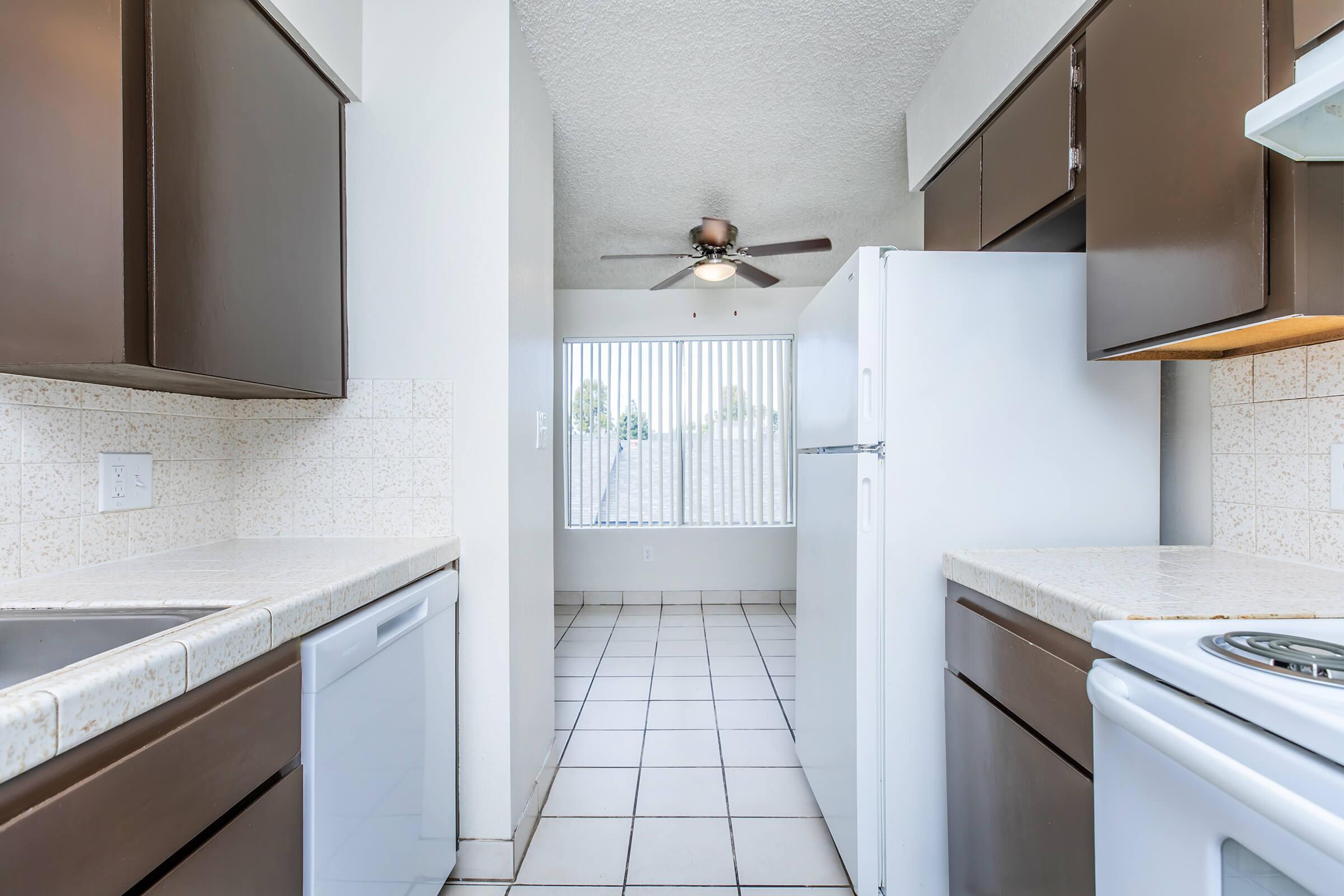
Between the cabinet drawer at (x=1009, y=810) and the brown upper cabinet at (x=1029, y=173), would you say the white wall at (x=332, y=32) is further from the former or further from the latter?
the cabinet drawer at (x=1009, y=810)

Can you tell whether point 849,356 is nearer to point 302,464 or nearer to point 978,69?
point 978,69

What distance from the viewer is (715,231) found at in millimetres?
3070

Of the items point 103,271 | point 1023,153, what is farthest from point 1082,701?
point 103,271

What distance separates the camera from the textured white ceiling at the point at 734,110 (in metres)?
1.82

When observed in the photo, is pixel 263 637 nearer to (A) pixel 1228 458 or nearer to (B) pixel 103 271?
(B) pixel 103 271

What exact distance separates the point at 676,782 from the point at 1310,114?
224cm

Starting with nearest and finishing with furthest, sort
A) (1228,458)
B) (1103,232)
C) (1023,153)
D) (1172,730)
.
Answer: (1172,730) → (1103,232) → (1228,458) → (1023,153)

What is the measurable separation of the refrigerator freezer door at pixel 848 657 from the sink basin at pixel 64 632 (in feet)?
4.22

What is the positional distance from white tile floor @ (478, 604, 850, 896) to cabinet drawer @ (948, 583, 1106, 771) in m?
0.81

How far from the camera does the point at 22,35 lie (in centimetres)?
95

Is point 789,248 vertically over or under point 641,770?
over

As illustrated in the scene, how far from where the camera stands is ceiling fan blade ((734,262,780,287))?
11.1 ft

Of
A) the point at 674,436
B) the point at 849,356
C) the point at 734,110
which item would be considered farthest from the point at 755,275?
the point at 849,356

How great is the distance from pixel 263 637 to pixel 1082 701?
123 cm
